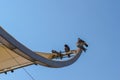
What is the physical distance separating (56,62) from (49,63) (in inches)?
21.1

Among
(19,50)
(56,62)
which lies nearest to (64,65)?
(56,62)

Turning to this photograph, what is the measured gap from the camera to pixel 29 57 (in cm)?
1023

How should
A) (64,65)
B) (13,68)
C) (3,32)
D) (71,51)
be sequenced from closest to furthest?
(3,32) → (64,65) → (71,51) → (13,68)

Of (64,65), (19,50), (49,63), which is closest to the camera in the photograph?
(19,50)

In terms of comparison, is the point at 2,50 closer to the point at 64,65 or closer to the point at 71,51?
the point at 71,51

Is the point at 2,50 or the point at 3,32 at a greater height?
the point at 2,50

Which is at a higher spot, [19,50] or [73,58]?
[73,58]

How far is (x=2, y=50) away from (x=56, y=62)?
16.4 feet

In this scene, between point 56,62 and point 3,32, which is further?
point 56,62

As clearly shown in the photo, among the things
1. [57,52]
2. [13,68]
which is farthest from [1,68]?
[57,52]

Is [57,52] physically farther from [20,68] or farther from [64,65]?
[64,65]

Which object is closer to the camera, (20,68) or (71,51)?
(71,51)

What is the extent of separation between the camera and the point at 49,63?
10.8 metres

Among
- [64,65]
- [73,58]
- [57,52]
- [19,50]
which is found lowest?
[19,50]
